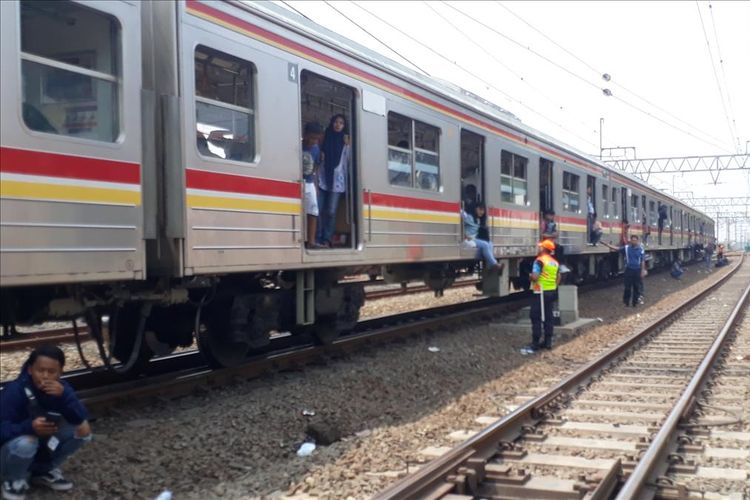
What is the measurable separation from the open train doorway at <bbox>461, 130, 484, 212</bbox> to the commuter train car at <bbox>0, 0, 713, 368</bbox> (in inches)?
30.2

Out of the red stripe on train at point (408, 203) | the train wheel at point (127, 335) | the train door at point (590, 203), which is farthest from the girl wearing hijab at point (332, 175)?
the train door at point (590, 203)

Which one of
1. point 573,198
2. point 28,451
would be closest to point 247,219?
point 28,451

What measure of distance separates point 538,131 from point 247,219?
29.9 feet

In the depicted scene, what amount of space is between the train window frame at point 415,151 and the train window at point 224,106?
2.39 m

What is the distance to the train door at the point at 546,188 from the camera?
1479 cm

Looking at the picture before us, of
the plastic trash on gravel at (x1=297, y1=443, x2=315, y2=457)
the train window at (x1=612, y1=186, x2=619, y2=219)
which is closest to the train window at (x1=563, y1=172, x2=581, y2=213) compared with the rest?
the train window at (x1=612, y1=186, x2=619, y2=219)

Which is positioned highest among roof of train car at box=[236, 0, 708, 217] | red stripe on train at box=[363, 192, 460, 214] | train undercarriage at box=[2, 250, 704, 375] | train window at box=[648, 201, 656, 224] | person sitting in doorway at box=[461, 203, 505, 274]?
roof of train car at box=[236, 0, 708, 217]

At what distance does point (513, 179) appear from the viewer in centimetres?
1275

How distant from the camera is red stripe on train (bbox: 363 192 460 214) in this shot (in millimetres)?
8344

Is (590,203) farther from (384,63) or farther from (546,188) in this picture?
(384,63)

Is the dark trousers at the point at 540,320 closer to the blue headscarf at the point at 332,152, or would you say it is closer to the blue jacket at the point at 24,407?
the blue headscarf at the point at 332,152

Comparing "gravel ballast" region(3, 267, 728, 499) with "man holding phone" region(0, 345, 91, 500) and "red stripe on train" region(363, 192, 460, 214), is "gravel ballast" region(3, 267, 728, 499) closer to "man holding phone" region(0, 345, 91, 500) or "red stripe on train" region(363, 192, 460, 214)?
"man holding phone" region(0, 345, 91, 500)

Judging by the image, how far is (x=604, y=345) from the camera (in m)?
10.5

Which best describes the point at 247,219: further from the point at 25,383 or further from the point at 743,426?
the point at 743,426
